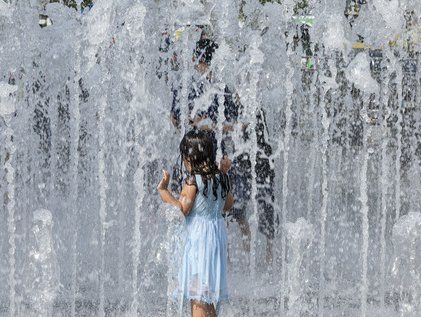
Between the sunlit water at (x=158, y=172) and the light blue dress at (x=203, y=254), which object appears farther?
the sunlit water at (x=158, y=172)

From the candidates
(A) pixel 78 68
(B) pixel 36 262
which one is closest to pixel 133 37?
(A) pixel 78 68

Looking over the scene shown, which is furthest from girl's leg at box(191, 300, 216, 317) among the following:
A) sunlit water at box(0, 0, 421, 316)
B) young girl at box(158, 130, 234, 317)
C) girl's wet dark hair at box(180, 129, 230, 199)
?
girl's wet dark hair at box(180, 129, 230, 199)

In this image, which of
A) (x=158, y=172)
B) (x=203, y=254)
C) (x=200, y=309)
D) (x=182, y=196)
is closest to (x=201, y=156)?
(x=182, y=196)

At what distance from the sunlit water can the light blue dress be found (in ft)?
0.39

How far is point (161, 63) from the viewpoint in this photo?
1080 cm

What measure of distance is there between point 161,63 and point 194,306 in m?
6.20

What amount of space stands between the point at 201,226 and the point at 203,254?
0.13 metres

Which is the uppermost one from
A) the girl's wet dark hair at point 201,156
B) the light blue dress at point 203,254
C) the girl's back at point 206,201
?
the girl's wet dark hair at point 201,156

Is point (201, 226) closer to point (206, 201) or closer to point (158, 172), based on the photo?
point (206, 201)

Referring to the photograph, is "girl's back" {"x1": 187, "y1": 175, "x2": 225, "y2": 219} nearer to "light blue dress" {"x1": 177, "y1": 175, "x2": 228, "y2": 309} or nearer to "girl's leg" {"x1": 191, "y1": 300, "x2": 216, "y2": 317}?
"light blue dress" {"x1": 177, "y1": 175, "x2": 228, "y2": 309}

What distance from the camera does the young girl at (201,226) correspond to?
4.79m

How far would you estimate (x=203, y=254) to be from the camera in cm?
483

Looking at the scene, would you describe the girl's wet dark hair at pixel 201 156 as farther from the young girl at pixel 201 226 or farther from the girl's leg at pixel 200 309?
the girl's leg at pixel 200 309

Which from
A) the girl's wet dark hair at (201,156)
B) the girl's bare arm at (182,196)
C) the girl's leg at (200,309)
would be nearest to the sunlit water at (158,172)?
the girl's bare arm at (182,196)
